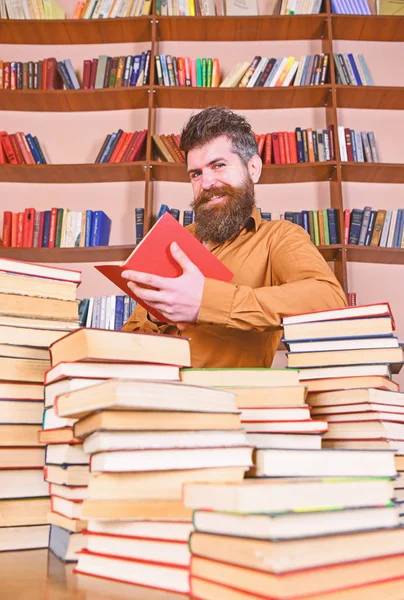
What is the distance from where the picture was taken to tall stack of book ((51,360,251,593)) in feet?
2.11

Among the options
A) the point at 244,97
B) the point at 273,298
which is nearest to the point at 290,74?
the point at 244,97

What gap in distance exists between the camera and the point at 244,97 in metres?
3.39

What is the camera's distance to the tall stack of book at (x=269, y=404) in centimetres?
83

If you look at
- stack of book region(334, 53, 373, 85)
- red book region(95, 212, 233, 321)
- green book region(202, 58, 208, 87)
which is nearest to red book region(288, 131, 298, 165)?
stack of book region(334, 53, 373, 85)

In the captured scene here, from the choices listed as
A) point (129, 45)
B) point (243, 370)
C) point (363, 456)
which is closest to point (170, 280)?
point (243, 370)

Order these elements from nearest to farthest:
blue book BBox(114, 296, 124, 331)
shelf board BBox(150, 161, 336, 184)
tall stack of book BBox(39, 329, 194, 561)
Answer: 1. tall stack of book BBox(39, 329, 194, 561)
2. blue book BBox(114, 296, 124, 331)
3. shelf board BBox(150, 161, 336, 184)

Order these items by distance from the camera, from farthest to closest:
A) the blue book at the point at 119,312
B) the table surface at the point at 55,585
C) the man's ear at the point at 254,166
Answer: the blue book at the point at 119,312 → the man's ear at the point at 254,166 → the table surface at the point at 55,585

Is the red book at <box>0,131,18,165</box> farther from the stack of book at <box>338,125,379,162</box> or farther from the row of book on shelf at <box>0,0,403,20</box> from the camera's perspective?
the stack of book at <box>338,125,379,162</box>

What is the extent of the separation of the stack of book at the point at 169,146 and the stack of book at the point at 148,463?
8.70ft

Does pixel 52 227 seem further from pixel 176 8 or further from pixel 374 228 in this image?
pixel 374 228

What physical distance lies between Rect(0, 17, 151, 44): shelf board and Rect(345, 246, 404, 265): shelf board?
171 centimetres

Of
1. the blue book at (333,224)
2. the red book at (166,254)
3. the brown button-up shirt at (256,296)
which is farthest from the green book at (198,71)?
the red book at (166,254)

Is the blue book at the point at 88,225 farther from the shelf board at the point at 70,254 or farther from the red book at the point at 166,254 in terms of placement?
the red book at the point at 166,254

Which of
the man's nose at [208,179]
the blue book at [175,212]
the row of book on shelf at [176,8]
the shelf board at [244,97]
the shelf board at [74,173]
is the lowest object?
the man's nose at [208,179]
